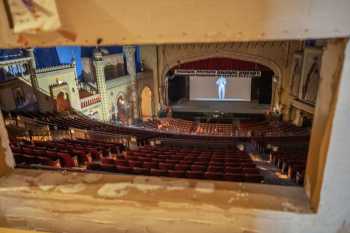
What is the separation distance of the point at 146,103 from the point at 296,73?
34.6 ft

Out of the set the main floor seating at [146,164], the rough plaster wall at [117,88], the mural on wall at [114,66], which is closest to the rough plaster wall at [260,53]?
the mural on wall at [114,66]

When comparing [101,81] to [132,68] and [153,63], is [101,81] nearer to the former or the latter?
[132,68]

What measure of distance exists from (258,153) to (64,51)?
12543 mm

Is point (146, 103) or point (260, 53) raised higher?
point (260, 53)

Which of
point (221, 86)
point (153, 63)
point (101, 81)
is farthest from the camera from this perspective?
point (221, 86)

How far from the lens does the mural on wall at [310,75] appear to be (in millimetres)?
13039

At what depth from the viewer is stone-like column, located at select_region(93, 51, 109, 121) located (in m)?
15.3

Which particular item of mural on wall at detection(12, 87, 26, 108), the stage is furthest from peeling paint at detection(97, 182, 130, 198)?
the stage

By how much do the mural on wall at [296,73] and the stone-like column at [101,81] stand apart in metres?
11.5

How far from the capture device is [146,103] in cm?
1967

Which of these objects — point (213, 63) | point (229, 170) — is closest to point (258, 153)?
point (229, 170)

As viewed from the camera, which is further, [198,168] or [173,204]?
[198,168]

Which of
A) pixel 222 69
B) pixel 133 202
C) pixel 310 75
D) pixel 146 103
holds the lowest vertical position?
pixel 146 103

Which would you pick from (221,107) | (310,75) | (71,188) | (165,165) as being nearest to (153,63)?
(221,107)
